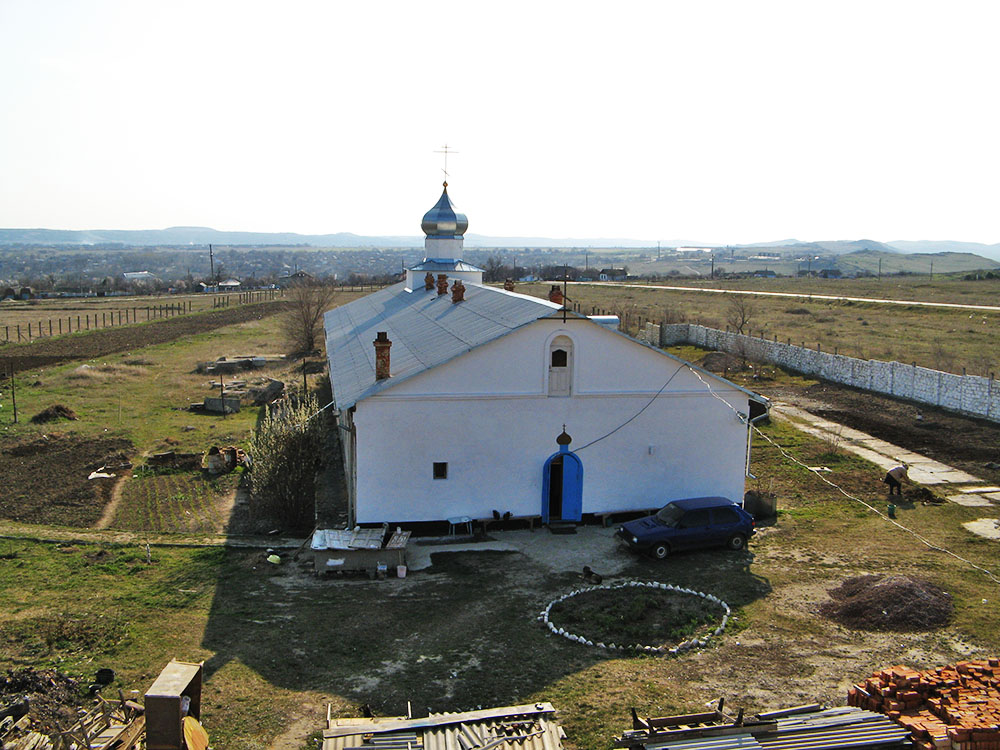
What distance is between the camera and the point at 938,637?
536 inches

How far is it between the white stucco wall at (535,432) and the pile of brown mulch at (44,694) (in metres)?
7.70

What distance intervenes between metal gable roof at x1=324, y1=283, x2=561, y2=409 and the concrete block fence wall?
60.1ft

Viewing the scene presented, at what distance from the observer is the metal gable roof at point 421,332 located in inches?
760

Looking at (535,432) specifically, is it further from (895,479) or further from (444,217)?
(444,217)

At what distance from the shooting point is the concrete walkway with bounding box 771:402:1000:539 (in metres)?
21.5

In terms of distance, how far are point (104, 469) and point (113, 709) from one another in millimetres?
16262

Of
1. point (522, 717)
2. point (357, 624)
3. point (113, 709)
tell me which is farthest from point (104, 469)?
point (522, 717)

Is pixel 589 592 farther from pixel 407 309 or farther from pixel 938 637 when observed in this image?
pixel 407 309

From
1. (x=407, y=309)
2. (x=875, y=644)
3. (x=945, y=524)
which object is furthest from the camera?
(x=407, y=309)

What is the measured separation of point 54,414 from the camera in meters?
31.3

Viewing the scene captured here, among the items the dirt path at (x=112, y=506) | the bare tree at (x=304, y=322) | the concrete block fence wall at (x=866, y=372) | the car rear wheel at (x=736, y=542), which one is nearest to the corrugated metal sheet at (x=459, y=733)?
the car rear wheel at (x=736, y=542)

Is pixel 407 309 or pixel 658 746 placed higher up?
pixel 407 309

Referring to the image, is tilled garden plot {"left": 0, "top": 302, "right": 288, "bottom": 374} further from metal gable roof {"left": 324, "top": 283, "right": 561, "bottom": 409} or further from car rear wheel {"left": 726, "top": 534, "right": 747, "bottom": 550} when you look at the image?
car rear wheel {"left": 726, "top": 534, "right": 747, "bottom": 550}

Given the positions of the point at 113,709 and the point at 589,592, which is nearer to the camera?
the point at 113,709
